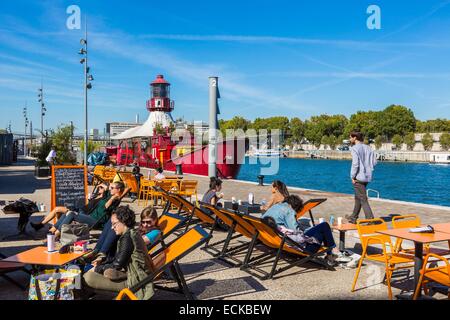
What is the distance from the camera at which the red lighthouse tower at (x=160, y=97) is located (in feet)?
178

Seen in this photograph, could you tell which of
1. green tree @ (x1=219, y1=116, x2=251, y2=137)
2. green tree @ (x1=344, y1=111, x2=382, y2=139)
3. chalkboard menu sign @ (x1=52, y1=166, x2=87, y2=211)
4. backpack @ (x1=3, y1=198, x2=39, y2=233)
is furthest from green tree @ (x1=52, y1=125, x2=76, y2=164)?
green tree @ (x1=219, y1=116, x2=251, y2=137)

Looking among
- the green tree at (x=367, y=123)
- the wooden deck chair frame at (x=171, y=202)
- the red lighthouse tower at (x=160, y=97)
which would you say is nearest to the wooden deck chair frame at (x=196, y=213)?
the wooden deck chair frame at (x=171, y=202)

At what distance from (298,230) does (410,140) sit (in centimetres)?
11884

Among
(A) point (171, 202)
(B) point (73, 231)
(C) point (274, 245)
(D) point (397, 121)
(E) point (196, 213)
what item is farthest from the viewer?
(D) point (397, 121)

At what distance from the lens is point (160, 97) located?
54.7 meters

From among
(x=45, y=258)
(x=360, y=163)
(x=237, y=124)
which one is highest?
(x=237, y=124)

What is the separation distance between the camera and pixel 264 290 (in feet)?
16.9

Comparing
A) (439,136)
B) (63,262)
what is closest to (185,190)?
(63,262)

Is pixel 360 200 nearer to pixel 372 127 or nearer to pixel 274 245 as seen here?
pixel 274 245

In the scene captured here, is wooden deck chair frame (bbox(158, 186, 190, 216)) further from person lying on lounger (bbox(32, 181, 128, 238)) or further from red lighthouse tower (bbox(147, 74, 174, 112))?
red lighthouse tower (bbox(147, 74, 174, 112))

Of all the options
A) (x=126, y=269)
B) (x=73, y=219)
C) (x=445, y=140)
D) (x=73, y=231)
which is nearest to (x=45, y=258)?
(x=126, y=269)

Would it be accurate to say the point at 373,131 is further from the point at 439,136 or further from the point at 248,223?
the point at 248,223

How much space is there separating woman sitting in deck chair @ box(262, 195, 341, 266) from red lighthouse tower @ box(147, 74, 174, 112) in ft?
162
